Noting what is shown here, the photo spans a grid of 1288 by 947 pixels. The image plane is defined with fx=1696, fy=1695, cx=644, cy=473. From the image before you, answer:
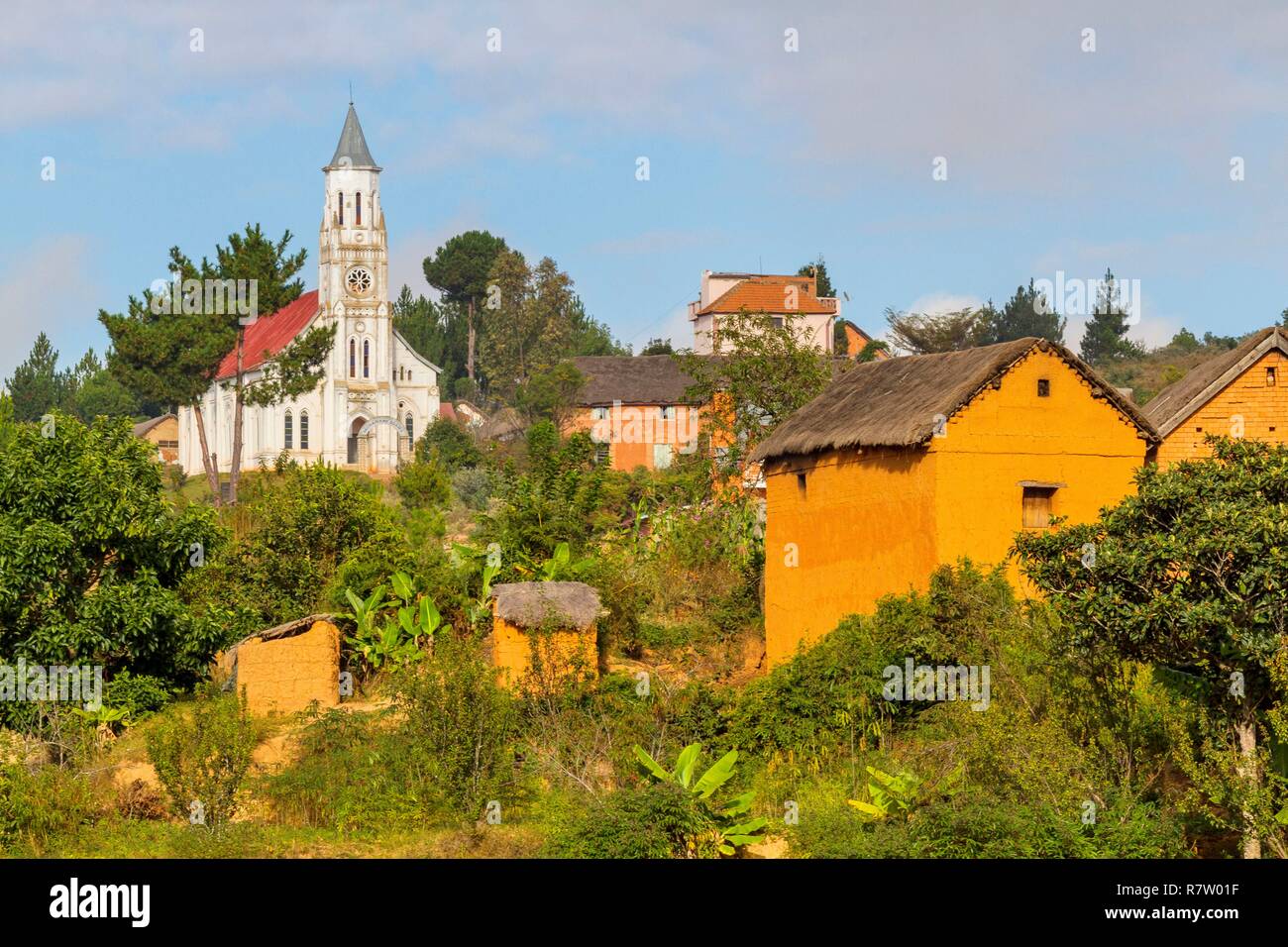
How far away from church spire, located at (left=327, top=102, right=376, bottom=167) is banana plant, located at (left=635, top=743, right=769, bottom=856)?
62293 mm

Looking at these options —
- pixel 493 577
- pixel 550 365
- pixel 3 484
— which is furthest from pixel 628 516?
pixel 550 365

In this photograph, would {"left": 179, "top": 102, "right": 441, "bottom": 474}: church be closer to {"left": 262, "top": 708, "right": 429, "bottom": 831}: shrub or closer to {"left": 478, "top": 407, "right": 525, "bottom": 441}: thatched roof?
{"left": 478, "top": 407, "right": 525, "bottom": 441}: thatched roof

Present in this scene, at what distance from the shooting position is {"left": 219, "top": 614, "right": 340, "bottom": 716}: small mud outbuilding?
20531 millimetres

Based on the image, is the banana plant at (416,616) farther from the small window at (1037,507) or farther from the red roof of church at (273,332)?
the red roof of church at (273,332)

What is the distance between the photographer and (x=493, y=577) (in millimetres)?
24016

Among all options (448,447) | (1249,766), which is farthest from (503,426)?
(1249,766)

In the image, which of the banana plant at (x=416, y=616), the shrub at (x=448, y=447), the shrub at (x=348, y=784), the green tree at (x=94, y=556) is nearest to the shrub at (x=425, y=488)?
the shrub at (x=448, y=447)

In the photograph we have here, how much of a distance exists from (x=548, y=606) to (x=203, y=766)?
4.96 m

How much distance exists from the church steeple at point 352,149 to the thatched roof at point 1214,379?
57007mm

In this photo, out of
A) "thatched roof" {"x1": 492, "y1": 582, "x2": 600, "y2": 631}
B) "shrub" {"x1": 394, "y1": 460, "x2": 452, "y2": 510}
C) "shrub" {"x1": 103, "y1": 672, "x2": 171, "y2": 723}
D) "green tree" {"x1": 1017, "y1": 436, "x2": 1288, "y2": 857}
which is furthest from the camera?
"shrub" {"x1": 394, "y1": 460, "x2": 452, "y2": 510}

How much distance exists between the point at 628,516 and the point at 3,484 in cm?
1998

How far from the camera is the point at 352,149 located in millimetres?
76250

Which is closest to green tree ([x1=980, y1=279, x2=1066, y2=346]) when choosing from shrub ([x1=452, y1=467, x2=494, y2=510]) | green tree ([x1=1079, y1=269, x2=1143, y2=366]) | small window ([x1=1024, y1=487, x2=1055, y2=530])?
green tree ([x1=1079, y1=269, x2=1143, y2=366])

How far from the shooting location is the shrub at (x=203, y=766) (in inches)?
645
